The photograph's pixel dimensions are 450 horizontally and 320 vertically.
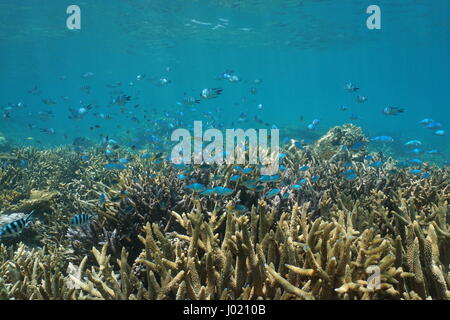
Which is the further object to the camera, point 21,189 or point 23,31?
point 23,31

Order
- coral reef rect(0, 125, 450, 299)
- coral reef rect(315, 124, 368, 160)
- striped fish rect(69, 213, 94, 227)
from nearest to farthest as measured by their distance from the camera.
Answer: coral reef rect(0, 125, 450, 299) < striped fish rect(69, 213, 94, 227) < coral reef rect(315, 124, 368, 160)

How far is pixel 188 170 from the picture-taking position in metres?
6.95

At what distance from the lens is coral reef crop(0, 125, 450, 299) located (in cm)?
264

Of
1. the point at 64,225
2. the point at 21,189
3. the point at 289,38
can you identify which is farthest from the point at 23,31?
the point at 64,225

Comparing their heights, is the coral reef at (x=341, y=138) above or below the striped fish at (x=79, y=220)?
above

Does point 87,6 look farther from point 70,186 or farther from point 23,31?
point 70,186

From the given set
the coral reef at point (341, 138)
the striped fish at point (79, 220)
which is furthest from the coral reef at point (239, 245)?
the coral reef at point (341, 138)

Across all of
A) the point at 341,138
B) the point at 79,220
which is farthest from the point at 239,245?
the point at 341,138

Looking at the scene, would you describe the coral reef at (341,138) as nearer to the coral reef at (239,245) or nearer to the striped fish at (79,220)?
the coral reef at (239,245)

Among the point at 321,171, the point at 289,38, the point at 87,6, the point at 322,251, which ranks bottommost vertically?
the point at 322,251

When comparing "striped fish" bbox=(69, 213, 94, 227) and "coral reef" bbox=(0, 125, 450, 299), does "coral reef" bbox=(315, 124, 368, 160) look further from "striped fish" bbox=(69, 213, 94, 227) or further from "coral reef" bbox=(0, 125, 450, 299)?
"striped fish" bbox=(69, 213, 94, 227)

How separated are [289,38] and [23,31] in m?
34.1

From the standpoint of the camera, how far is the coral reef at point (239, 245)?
2.64m

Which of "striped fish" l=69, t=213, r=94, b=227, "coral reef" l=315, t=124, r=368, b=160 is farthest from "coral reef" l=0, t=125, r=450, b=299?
"coral reef" l=315, t=124, r=368, b=160
